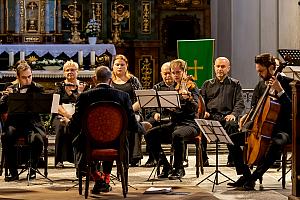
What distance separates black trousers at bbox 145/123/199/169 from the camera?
29.7 feet

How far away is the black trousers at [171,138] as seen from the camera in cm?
905

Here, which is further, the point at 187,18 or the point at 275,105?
the point at 187,18

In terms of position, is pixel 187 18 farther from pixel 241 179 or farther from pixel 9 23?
pixel 241 179

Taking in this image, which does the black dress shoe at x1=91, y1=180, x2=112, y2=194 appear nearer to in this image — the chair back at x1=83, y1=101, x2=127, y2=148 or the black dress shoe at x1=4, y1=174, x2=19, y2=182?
the chair back at x1=83, y1=101, x2=127, y2=148

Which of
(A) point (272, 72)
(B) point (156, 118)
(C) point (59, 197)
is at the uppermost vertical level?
(A) point (272, 72)

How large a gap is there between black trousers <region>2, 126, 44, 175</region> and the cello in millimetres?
2617

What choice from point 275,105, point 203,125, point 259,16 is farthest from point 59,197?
point 259,16

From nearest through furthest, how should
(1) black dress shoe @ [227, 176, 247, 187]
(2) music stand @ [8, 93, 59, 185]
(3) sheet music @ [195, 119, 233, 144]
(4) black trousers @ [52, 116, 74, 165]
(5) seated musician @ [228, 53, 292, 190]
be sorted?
(3) sheet music @ [195, 119, 233, 144], (5) seated musician @ [228, 53, 292, 190], (1) black dress shoe @ [227, 176, 247, 187], (2) music stand @ [8, 93, 59, 185], (4) black trousers @ [52, 116, 74, 165]

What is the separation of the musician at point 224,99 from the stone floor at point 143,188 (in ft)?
2.21

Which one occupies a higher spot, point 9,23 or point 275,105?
point 9,23

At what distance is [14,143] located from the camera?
29.7 feet

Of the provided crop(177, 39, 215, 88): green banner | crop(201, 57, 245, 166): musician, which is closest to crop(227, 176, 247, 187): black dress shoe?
crop(201, 57, 245, 166): musician

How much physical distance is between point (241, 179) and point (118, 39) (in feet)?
31.5

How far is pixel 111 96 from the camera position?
785 centimetres
